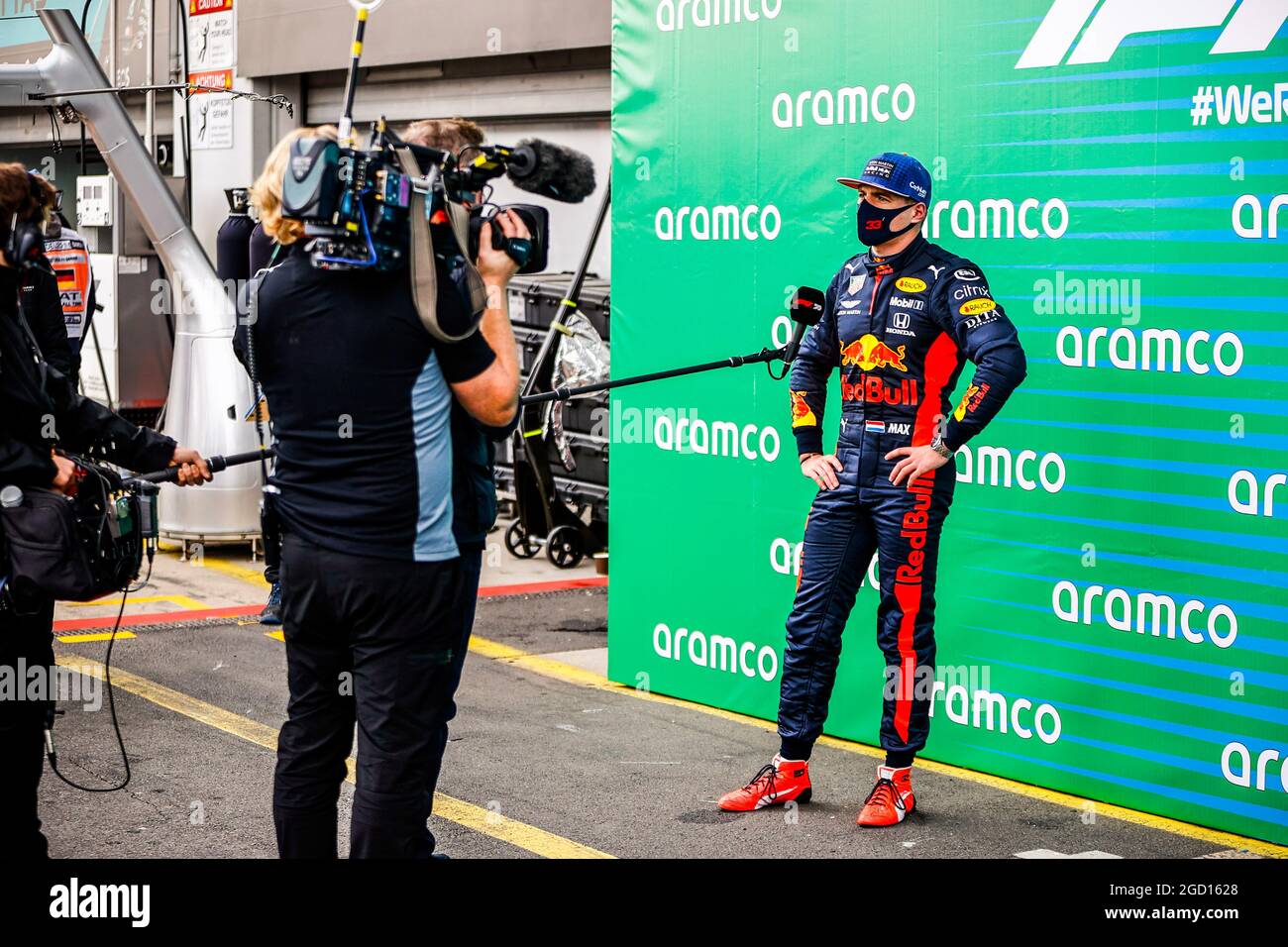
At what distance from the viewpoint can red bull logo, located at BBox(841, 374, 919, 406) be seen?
5.56 m

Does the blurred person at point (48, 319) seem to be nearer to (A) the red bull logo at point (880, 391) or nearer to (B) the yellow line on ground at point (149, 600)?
(B) the yellow line on ground at point (149, 600)

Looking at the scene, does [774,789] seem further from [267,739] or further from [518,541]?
[518,541]

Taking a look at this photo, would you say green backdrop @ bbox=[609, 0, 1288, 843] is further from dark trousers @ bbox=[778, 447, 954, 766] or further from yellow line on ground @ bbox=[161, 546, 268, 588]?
yellow line on ground @ bbox=[161, 546, 268, 588]

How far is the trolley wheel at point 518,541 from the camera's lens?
1090 centimetres

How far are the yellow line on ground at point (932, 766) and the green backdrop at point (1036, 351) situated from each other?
5 cm

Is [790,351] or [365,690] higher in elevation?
[790,351]

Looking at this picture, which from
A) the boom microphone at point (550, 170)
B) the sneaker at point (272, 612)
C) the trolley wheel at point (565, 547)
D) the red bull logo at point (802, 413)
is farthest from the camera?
the trolley wheel at point (565, 547)

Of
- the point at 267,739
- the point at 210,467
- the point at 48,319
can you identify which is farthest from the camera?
the point at 48,319

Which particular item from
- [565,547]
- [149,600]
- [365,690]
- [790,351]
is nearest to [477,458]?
[365,690]

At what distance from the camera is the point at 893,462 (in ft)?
18.3

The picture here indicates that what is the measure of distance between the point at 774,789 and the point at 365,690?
216cm

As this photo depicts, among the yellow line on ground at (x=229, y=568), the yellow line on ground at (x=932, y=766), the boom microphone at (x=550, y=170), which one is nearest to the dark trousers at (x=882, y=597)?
the yellow line on ground at (x=932, y=766)

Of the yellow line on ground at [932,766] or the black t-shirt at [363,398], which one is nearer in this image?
the black t-shirt at [363,398]

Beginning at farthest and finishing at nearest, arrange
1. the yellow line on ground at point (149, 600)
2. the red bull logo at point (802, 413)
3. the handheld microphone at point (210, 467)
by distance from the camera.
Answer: the yellow line on ground at point (149, 600) → the red bull logo at point (802, 413) → the handheld microphone at point (210, 467)
